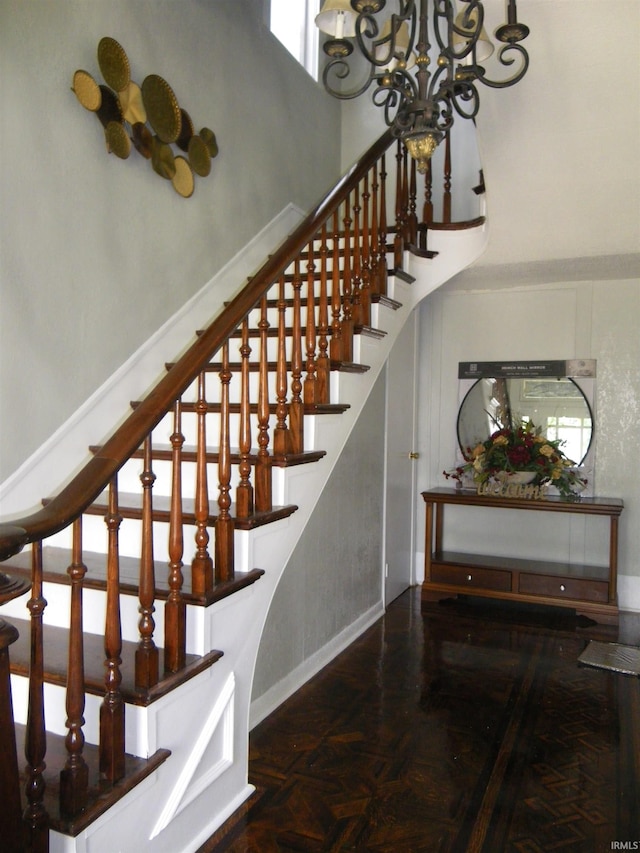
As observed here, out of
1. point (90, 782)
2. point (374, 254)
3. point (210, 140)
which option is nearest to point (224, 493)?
point (90, 782)

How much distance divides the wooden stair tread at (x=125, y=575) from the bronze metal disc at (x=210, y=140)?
7.97ft

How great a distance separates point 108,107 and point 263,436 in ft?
5.61

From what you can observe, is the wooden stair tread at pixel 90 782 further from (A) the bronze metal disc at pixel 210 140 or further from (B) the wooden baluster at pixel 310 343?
(A) the bronze metal disc at pixel 210 140

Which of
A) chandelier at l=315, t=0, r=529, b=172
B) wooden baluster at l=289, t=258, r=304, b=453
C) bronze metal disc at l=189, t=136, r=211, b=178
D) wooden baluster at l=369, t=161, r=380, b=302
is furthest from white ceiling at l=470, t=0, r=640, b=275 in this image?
bronze metal disc at l=189, t=136, r=211, b=178

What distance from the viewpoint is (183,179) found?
3.43 meters

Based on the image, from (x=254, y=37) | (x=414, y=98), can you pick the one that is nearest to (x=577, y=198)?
(x=414, y=98)

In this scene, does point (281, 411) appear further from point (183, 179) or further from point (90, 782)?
point (183, 179)

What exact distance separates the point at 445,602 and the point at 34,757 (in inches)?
147

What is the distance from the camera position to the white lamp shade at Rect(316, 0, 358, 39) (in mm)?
2551

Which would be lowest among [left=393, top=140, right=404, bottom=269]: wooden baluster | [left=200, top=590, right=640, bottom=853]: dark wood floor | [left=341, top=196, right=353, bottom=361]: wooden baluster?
[left=200, top=590, right=640, bottom=853]: dark wood floor

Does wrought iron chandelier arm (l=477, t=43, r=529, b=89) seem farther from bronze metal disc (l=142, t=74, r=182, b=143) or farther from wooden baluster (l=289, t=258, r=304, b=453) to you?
bronze metal disc (l=142, t=74, r=182, b=143)

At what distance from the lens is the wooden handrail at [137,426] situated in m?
1.40

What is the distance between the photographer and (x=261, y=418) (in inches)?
93.2

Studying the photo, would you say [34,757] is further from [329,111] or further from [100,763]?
[329,111]
